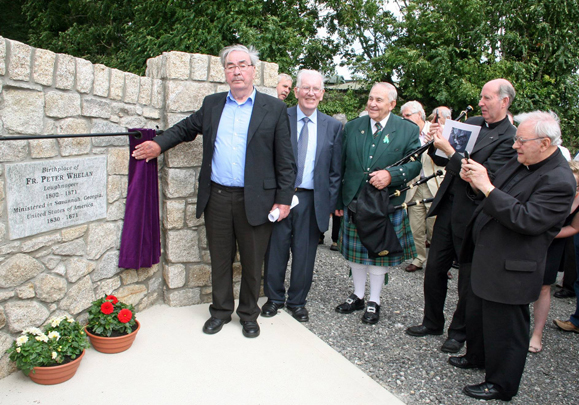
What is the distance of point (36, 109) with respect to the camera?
2594 millimetres

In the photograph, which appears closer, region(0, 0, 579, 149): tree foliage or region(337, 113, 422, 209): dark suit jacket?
region(337, 113, 422, 209): dark suit jacket

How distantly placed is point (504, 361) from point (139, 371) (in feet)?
7.34

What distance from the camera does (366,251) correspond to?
377cm

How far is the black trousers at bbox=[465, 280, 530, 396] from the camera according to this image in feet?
8.86

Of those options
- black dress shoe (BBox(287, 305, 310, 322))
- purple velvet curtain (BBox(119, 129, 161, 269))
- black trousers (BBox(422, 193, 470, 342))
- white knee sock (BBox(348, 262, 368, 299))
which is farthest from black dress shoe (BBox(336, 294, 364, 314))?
purple velvet curtain (BBox(119, 129, 161, 269))

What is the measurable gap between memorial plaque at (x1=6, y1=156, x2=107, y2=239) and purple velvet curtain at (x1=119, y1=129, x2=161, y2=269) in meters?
0.20

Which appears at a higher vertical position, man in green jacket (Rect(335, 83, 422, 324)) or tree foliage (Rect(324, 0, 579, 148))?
tree foliage (Rect(324, 0, 579, 148))

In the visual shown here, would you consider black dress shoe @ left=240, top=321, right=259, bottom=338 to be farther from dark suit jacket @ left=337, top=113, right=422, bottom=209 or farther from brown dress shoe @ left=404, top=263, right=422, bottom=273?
brown dress shoe @ left=404, top=263, right=422, bottom=273

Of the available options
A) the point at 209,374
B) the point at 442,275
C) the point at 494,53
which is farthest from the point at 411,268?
the point at 494,53

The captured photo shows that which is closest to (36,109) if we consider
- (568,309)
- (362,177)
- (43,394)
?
(43,394)

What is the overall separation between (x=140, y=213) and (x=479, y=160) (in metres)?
2.46

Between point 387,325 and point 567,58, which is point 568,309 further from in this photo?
point 567,58

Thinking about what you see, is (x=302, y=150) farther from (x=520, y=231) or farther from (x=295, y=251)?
(x=520, y=231)

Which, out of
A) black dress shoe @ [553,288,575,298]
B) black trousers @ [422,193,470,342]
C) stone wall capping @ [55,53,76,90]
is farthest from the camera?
black dress shoe @ [553,288,575,298]
